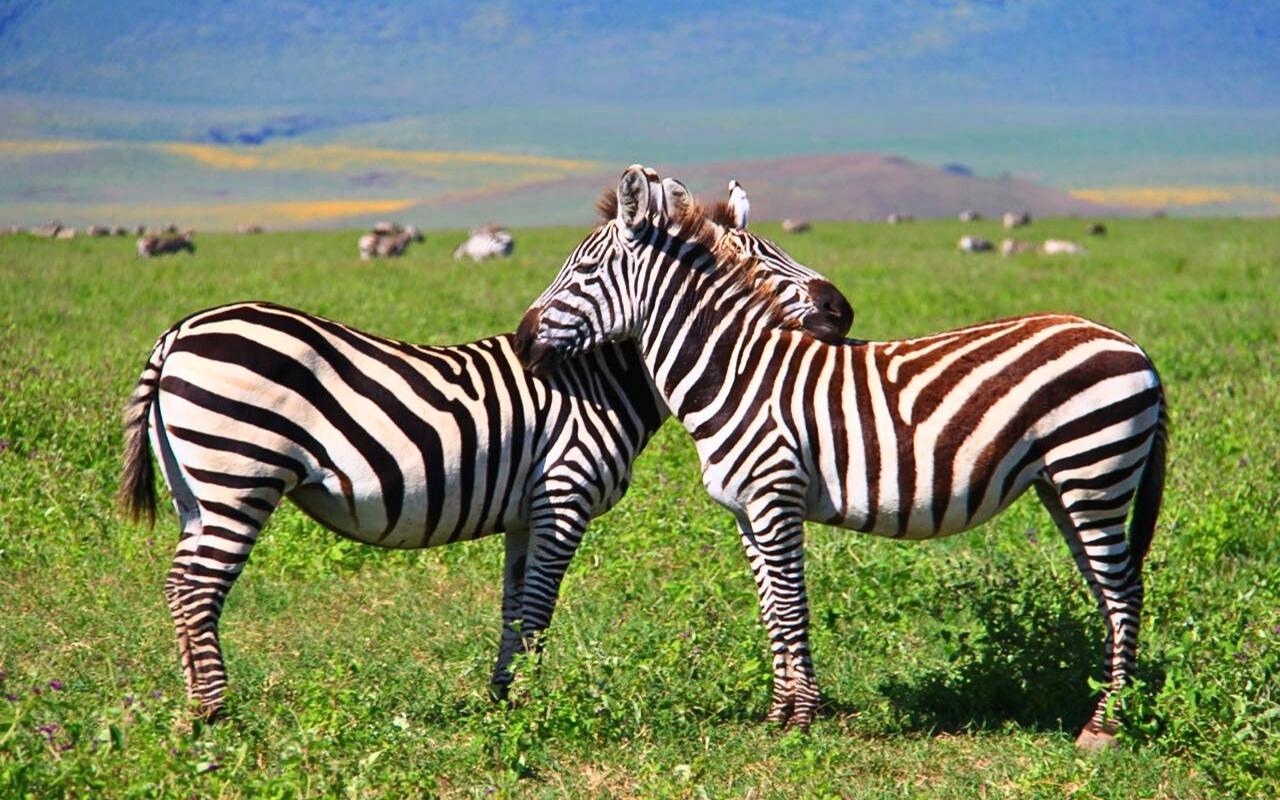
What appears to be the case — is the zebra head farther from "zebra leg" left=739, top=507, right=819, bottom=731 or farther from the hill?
the hill

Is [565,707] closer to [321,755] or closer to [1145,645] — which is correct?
[321,755]

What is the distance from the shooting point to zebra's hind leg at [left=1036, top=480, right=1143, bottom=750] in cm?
590

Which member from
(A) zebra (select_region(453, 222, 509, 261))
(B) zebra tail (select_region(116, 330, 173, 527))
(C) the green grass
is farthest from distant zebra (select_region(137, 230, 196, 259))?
(B) zebra tail (select_region(116, 330, 173, 527))

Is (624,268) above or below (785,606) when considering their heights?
above

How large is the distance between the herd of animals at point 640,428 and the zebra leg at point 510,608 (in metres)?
0.01

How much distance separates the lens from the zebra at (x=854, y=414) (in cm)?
587

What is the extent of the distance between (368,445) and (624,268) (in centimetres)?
132

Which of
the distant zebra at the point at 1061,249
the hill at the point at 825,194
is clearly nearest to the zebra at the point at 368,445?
the distant zebra at the point at 1061,249

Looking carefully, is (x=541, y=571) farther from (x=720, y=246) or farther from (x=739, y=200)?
(x=739, y=200)

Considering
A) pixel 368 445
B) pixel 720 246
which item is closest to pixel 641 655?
pixel 368 445

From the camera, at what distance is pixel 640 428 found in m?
6.43

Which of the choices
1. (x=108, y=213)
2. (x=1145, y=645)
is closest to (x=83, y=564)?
(x=1145, y=645)

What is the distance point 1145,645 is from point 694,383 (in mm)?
2513

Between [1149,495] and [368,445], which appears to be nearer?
[368,445]
